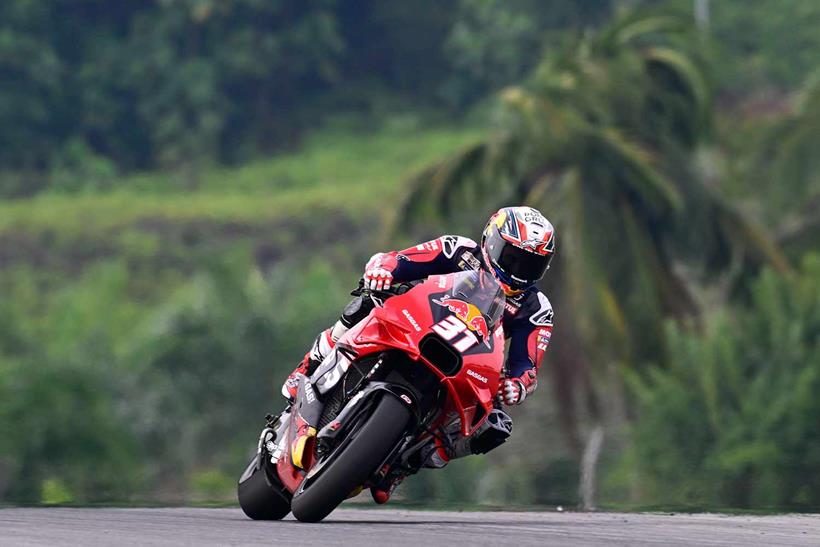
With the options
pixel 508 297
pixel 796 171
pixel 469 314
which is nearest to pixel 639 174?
pixel 796 171

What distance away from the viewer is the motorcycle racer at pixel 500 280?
11359 mm

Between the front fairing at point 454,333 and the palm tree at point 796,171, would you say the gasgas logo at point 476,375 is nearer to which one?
the front fairing at point 454,333

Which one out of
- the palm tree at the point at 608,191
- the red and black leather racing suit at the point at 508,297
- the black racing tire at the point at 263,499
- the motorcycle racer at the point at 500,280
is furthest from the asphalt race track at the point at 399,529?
the palm tree at the point at 608,191

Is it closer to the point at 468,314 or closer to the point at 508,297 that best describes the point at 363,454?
the point at 468,314

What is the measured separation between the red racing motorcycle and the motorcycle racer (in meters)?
0.11

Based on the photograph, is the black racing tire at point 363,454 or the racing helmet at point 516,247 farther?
the racing helmet at point 516,247

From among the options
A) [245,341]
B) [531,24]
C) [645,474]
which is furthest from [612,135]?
[531,24]

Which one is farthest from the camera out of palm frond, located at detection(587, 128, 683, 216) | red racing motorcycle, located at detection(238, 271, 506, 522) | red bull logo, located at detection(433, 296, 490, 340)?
palm frond, located at detection(587, 128, 683, 216)

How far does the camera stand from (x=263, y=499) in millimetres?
11969

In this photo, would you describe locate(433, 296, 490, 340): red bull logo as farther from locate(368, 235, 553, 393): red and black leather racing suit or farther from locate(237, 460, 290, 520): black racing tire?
locate(237, 460, 290, 520): black racing tire

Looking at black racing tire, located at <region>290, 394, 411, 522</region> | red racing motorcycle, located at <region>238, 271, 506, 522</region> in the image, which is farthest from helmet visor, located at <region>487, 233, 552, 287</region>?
black racing tire, located at <region>290, 394, 411, 522</region>

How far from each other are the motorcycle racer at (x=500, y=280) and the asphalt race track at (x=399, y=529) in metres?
0.51

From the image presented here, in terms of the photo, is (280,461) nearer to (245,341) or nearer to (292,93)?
(245,341)

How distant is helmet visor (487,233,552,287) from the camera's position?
11.5m
